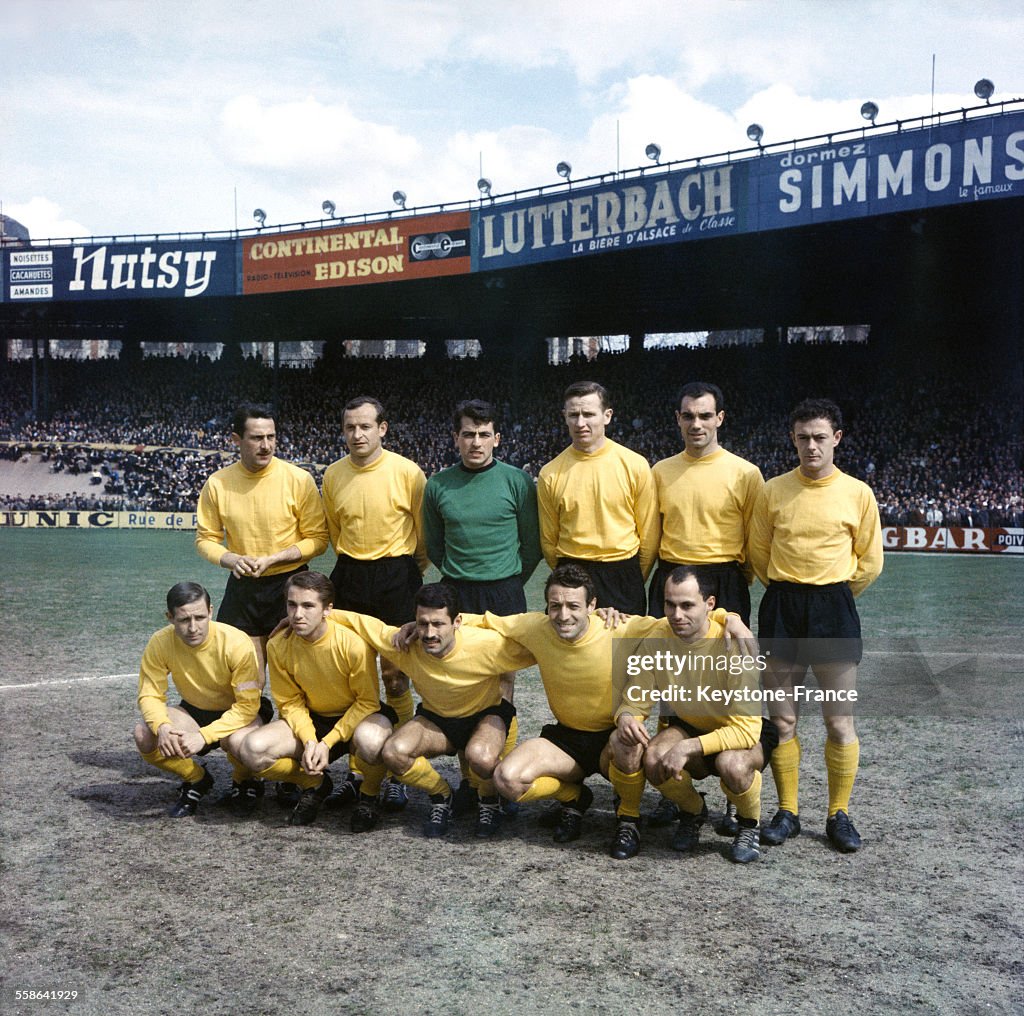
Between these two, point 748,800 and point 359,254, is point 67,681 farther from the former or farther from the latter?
point 359,254

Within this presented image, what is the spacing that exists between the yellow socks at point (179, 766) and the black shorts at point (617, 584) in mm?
2434

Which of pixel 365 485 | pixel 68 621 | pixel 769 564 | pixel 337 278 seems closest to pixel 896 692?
pixel 769 564

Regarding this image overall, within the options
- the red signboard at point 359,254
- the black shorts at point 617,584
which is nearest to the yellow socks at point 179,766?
the black shorts at point 617,584

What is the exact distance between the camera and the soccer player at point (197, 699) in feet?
18.5

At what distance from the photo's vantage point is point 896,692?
8680mm

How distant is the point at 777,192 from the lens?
2286 cm

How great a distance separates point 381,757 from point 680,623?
1.75m

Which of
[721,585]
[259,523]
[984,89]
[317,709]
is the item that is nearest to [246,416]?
[259,523]

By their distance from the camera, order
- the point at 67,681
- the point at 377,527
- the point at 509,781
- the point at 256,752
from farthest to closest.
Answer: the point at 67,681 → the point at 377,527 → the point at 256,752 → the point at 509,781

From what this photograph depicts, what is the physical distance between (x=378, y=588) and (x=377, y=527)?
38 cm

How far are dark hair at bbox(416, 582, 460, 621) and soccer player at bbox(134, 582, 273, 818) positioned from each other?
1.20m

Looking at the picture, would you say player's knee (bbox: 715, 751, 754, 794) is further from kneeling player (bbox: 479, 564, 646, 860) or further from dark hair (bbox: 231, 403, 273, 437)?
dark hair (bbox: 231, 403, 273, 437)

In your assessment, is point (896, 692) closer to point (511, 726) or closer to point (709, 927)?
point (511, 726)

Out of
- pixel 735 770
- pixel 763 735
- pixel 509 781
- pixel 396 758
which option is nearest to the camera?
pixel 735 770
